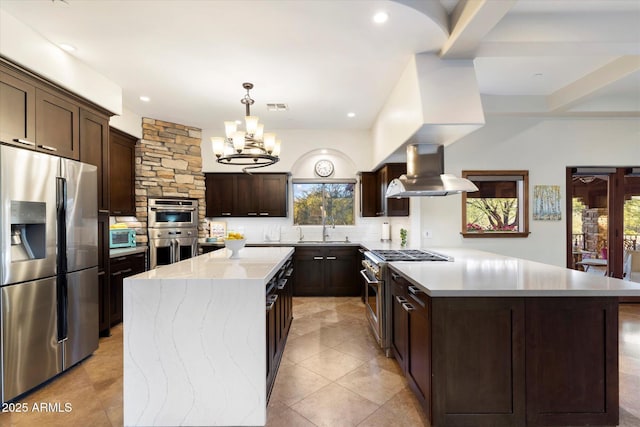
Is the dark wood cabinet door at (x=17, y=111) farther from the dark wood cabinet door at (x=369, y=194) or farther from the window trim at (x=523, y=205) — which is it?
the window trim at (x=523, y=205)

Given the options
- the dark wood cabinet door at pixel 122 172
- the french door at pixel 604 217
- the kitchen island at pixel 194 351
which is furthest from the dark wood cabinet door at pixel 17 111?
the french door at pixel 604 217

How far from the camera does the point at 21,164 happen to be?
238 centimetres

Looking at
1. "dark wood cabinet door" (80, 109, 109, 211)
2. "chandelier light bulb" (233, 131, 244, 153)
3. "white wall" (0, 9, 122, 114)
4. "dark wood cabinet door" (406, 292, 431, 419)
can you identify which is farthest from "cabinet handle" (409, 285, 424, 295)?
"white wall" (0, 9, 122, 114)

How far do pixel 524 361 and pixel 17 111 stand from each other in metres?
4.06

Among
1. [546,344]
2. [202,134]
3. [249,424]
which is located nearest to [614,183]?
[546,344]

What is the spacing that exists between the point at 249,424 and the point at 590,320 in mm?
2255

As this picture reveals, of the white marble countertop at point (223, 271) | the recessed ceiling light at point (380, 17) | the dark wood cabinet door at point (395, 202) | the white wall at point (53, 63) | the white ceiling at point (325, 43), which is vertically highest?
the white ceiling at point (325, 43)

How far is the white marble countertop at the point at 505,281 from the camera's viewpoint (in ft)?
6.14

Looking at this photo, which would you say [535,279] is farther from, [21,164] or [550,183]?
[21,164]

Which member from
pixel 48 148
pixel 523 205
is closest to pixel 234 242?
pixel 48 148

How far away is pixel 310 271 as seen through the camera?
5328mm

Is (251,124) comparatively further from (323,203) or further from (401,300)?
(323,203)

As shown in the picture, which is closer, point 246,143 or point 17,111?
point 17,111

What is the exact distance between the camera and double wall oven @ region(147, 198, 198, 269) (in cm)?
484
